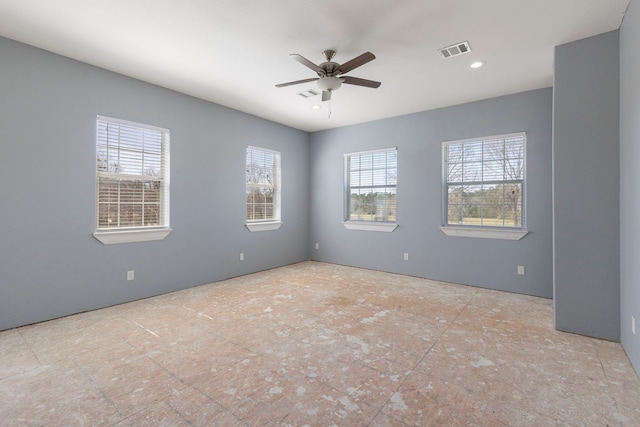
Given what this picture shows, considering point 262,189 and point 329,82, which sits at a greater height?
point 329,82

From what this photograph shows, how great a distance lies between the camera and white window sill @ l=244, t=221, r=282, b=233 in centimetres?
516

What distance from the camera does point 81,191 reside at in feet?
10.7

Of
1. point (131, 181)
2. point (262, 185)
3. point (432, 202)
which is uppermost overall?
point (262, 185)

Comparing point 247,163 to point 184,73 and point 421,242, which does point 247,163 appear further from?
point 421,242

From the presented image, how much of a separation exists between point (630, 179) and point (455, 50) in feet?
6.14

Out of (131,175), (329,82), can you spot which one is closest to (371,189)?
(329,82)

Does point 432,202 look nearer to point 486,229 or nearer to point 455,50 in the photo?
point 486,229

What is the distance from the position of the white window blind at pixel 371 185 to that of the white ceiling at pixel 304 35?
168cm

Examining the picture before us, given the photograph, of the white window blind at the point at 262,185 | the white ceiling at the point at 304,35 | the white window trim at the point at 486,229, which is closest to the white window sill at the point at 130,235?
the white window blind at the point at 262,185

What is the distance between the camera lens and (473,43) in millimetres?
2865

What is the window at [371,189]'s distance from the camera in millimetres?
5363

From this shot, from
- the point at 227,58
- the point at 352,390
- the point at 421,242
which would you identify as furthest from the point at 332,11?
the point at 421,242

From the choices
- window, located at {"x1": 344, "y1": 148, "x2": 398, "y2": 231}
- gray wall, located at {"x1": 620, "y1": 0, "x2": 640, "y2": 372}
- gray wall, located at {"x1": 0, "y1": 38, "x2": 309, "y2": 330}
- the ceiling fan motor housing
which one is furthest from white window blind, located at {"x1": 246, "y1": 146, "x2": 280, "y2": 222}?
A: gray wall, located at {"x1": 620, "y1": 0, "x2": 640, "y2": 372}

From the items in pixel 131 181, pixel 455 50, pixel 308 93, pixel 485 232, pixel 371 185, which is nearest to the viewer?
pixel 455 50
